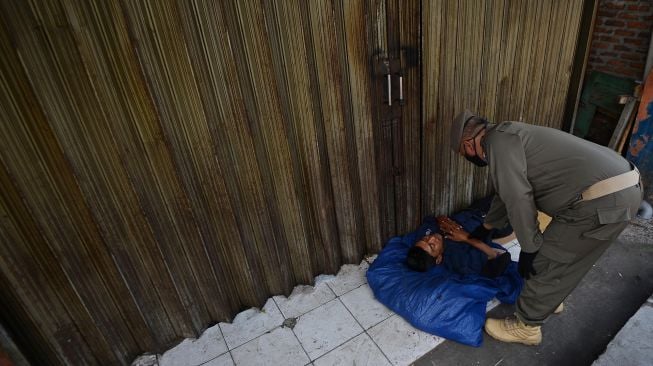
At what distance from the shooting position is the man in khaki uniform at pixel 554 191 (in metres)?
2.77

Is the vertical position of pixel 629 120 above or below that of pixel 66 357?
above

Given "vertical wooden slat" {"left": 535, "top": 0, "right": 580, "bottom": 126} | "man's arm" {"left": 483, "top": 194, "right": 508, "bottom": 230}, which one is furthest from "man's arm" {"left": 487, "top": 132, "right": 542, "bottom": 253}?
"vertical wooden slat" {"left": 535, "top": 0, "right": 580, "bottom": 126}

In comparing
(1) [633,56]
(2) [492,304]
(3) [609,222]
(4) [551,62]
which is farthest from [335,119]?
(1) [633,56]

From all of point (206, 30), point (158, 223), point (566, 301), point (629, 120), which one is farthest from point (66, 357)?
point (629, 120)

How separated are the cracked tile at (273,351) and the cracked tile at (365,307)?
64 cm

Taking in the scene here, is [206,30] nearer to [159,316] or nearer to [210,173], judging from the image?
[210,173]

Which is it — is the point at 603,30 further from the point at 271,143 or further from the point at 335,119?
the point at 271,143

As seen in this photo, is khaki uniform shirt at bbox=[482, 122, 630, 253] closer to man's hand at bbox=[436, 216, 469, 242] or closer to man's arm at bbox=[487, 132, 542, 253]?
man's arm at bbox=[487, 132, 542, 253]

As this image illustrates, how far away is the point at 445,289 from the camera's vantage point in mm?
3537

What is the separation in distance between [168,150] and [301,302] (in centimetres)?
204

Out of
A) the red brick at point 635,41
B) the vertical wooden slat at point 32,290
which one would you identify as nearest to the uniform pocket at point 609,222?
the red brick at point 635,41

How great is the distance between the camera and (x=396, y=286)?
3729 mm

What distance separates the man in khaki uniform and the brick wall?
2869 mm

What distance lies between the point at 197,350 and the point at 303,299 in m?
1.11
